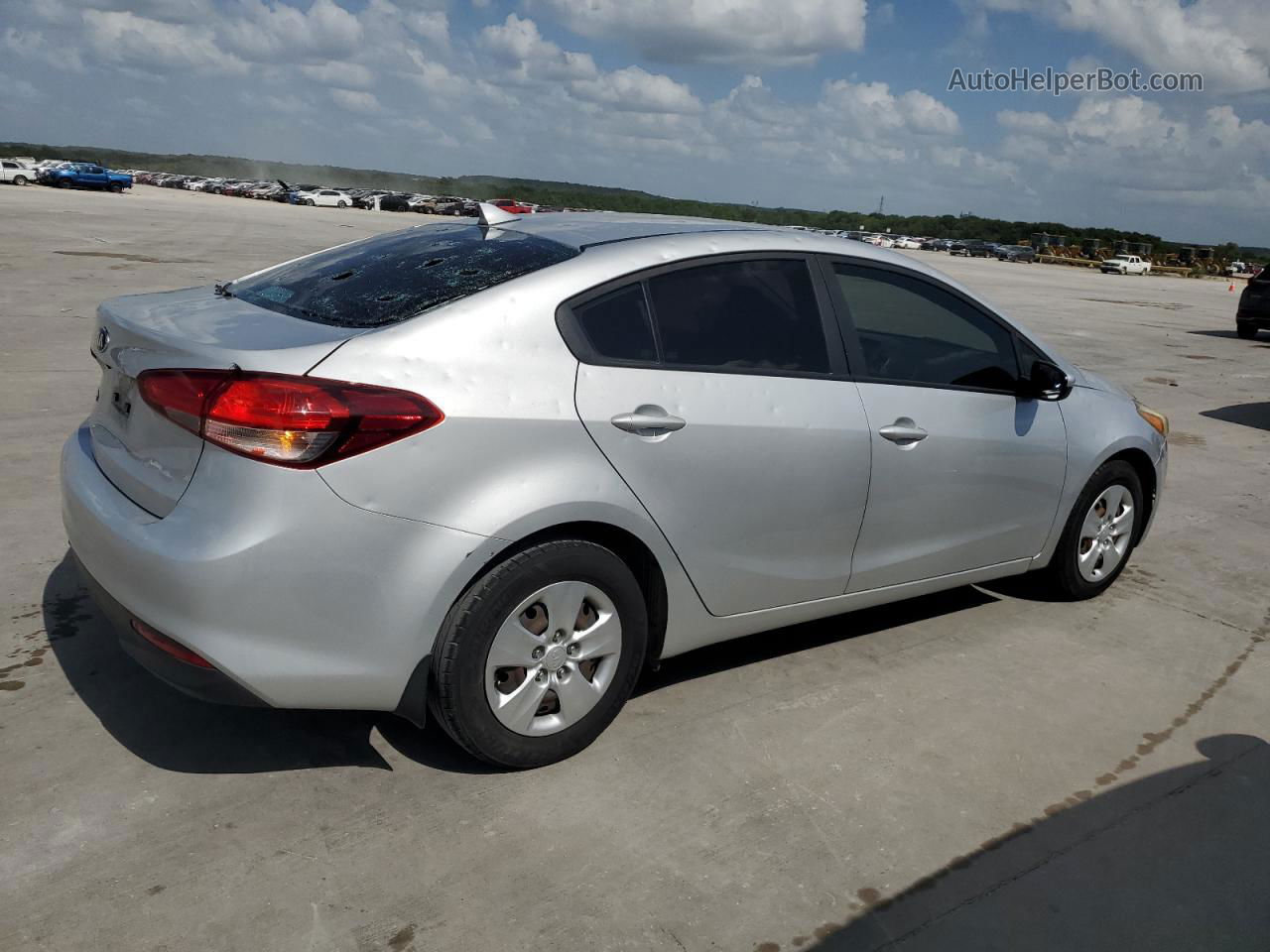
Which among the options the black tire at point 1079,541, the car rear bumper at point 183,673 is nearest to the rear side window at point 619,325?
the car rear bumper at point 183,673

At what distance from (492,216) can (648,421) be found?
1311mm

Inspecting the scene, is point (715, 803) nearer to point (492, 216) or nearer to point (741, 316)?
point (741, 316)

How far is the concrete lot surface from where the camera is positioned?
2.72 metres

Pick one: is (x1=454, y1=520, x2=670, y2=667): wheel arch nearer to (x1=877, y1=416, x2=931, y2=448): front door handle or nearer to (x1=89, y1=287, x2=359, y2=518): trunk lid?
(x1=89, y1=287, x2=359, y2=518): trunk lid

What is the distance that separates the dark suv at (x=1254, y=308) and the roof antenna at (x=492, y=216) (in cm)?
1915

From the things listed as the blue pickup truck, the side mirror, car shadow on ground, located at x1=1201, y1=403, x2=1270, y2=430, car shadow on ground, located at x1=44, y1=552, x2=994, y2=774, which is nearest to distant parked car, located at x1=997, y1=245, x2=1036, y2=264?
the blue pickup truck

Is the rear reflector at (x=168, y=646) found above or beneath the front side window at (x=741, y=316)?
beneath

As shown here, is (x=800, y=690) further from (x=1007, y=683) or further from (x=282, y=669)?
(x=282, y=669)

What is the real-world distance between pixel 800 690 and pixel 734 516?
849 millimetres

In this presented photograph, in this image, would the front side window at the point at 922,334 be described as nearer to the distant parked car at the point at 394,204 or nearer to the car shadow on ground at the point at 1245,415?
the car shadow on ground at the point at 1245,415

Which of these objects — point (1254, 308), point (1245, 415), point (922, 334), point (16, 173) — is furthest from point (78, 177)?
point (922, 334)

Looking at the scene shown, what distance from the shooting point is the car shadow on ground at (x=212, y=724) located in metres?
3.33

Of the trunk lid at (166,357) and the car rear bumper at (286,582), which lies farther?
the trunk lid at (166,357)

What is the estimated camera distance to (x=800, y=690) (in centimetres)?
404
